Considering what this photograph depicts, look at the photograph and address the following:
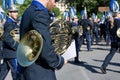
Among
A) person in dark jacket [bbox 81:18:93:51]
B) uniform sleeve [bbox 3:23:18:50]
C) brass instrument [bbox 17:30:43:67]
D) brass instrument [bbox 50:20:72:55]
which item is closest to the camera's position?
brass instrument [bbox 17:30:43:67]

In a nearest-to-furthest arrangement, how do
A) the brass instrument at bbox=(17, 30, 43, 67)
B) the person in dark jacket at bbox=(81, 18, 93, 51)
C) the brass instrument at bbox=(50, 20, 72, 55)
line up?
1. the brass instrument at bbox=(17, 30, 43, 67)
2. the brass instrument at bbox=(50, 20, 72, 55)
3. the person in dark jacket at bbox=(81, 18, 93, 51)

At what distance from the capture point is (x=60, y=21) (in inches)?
188

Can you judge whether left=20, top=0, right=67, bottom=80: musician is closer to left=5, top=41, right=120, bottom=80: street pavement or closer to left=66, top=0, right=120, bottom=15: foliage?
left=5, top=41, right=120, bottom=80: street pavement

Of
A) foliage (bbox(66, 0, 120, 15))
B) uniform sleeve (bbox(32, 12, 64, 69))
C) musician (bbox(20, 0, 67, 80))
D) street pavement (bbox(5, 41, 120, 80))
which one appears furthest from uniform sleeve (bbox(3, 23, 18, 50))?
foliage (bbox(66, 0, 120, 15))

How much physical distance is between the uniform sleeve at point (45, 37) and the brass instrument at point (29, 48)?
0.05 metres

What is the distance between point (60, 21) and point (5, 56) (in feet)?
11.1

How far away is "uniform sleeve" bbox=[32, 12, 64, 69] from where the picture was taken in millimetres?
4133

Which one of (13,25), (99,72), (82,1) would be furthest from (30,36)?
(82,1)

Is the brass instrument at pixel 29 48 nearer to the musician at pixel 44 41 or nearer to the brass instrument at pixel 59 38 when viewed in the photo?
the musician at pixel 44 41

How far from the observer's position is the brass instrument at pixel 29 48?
13.5 ft

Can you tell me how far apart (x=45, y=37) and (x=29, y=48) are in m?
0.22

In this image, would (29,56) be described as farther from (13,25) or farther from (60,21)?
(13,25)

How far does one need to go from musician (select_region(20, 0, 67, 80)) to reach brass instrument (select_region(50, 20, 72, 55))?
0.75 ft

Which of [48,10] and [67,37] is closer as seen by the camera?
[48,10]
